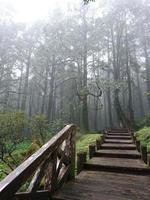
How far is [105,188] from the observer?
362 centimetres

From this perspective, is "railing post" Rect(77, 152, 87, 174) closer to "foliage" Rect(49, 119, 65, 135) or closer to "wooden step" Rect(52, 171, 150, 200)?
"wooden step" Rect(52, 171, 150, 200)

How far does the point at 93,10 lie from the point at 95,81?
869cm

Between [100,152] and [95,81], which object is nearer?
[100,152]

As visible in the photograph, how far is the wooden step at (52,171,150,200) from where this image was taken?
324 centimetres

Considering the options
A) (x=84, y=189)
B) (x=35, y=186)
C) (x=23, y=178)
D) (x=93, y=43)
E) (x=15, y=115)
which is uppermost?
(x=93, y=43)

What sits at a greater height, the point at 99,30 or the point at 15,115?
the point at 99,30

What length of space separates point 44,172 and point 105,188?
4.29ft

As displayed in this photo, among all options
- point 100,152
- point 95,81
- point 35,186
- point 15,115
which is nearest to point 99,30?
point 95,81

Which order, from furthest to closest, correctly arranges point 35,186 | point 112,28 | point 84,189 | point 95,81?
point 112,28 → point 95,81 → point 84,189 → point 35,186

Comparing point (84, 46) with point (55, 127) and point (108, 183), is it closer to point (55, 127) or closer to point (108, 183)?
point (55, 127)

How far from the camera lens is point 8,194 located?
2.00 m

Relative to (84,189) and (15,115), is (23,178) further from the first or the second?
(15,115)

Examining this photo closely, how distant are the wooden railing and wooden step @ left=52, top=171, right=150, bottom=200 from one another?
0.20 metres

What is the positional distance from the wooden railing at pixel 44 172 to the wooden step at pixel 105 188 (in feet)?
0.65
